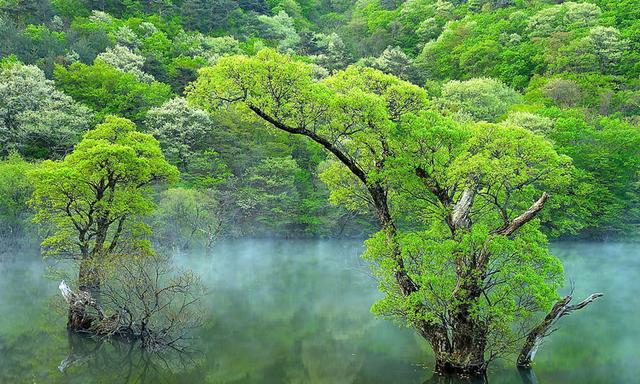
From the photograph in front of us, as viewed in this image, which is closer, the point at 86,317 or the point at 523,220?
the point at 523,220

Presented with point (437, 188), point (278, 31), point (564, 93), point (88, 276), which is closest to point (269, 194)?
point (88, 276)

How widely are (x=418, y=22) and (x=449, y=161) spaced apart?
7845 cm

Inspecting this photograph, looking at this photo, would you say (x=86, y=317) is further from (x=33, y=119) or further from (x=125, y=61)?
(x=125, y=61)

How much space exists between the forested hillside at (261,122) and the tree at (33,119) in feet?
0.37

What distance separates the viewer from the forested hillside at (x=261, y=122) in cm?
4084

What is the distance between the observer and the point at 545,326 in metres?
14.2

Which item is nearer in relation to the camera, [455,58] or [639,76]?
[639,76]

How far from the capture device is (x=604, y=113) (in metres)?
52.8

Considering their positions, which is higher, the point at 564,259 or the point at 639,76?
the point at 639,76

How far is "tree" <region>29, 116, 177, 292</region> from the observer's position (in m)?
19.9

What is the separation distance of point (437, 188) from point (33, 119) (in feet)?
114

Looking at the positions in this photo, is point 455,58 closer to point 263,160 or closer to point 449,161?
point 263,160

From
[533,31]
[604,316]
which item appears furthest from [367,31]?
[604,316]

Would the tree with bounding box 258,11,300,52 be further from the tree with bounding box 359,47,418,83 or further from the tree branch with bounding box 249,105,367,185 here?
the tree branch with bounding box 249,105,367,185
